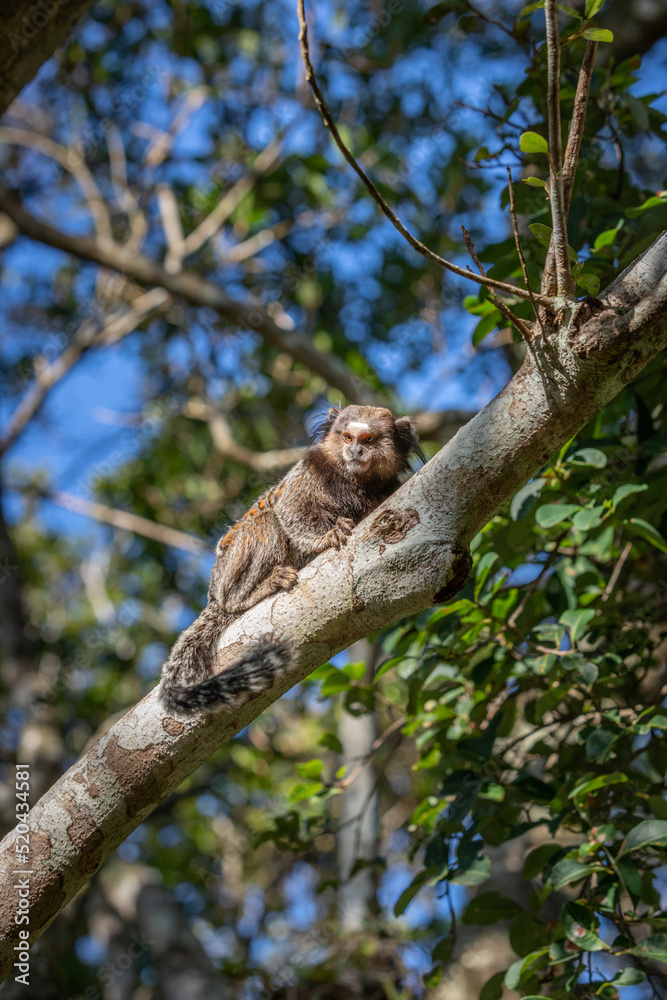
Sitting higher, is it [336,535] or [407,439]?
[407,439]

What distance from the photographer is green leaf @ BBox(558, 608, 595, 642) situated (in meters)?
2.94

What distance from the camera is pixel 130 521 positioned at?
8156 mm

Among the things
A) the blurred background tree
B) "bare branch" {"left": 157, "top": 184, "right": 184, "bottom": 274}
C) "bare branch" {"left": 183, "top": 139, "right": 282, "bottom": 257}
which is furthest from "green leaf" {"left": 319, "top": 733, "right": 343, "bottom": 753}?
"bare branch" {"left": 183, "top": 139, "right": 282, "bottom": 257}

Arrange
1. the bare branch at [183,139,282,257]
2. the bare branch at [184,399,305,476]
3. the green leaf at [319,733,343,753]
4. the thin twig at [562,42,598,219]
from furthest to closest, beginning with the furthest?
the bare branch at [183,139,282,257] → the bare branch at [184,399,305,476] → the green leaf at [319,733,343,753] → the thin twig at [562,42,598,219]

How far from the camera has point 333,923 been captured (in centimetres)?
617

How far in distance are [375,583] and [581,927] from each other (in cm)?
127

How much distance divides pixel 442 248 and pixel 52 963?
6706 millimetres

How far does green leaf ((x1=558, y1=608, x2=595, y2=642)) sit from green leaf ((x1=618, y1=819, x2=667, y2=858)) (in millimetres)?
670

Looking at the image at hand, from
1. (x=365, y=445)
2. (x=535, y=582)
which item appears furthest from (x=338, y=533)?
(x=535, y=582)

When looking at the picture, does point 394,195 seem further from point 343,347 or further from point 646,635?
point 646,635

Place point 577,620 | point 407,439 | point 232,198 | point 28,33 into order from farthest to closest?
point 232,198
point 407,439
point 28,33
point 577,620

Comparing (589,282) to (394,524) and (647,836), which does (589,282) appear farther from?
(647,836)

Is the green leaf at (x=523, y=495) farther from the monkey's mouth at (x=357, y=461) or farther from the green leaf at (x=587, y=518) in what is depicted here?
the monkey's mouth at (x=357, y=461)

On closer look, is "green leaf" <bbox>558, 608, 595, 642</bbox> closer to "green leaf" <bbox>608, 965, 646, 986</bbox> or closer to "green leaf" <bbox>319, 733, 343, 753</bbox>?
"green leaf" <bbox>608, 965, 646, 986</bbox>
